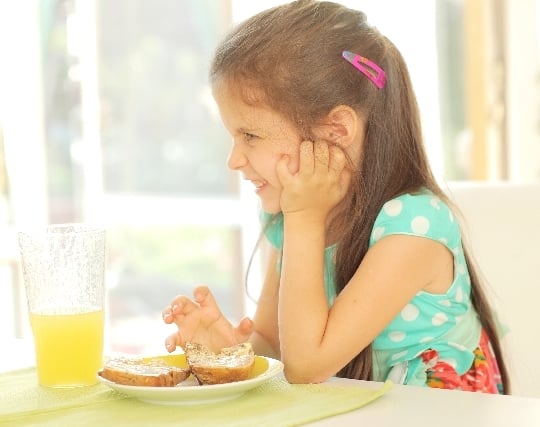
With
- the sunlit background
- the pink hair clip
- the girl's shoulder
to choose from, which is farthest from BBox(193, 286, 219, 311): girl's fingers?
the sunlit background

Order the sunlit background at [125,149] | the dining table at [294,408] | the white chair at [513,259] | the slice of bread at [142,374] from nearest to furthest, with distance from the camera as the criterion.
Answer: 1. the dining table at [294,408]
2. the slice of bread at [142,374]
3. the white chair at [513,259]
4. the sunlit background at [125,149]

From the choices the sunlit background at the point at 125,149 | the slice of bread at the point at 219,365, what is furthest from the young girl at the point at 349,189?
the sunlit background at the point at 125,149

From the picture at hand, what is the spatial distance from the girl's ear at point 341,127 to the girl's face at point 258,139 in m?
0.05

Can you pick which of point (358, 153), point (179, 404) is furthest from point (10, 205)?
point (179, 404)

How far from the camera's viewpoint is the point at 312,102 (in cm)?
139

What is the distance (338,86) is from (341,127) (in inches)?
2.3

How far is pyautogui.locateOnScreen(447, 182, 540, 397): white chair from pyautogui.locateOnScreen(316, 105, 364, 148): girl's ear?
0.24m

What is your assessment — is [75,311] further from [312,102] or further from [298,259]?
[312,102]

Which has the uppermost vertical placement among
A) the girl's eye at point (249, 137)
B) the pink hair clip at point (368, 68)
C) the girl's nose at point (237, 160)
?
the pink hair clip at point (368, 68)

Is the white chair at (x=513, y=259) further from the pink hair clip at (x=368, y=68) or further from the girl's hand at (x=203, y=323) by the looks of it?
the girl's hand at (x=203, y=323)

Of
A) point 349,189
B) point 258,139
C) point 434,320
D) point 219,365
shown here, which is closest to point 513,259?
point 434,320

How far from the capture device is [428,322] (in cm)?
140

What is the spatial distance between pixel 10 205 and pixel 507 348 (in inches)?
117

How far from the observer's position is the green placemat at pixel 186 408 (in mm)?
944
